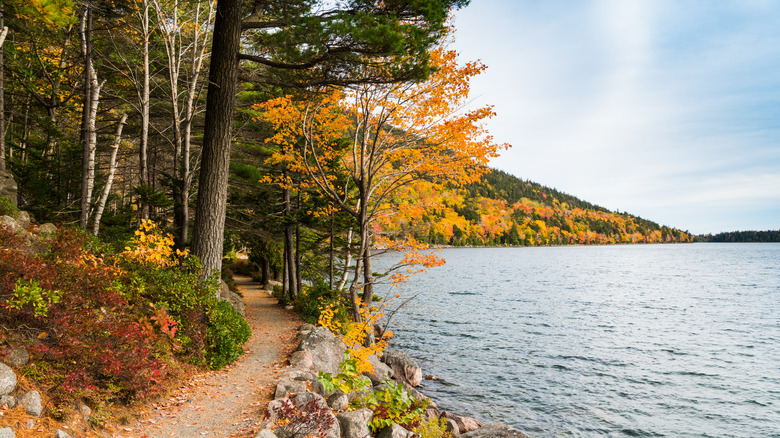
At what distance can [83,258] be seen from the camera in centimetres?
703

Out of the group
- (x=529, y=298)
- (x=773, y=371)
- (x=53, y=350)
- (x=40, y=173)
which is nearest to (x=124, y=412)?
(x=53, y=350)

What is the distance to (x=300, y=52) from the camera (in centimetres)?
819

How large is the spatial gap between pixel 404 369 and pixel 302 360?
5.98 m

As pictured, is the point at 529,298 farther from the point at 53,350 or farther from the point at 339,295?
the point at 53,350

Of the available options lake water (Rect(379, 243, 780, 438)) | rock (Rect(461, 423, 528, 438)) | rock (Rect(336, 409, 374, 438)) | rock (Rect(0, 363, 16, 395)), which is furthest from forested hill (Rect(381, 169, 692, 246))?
rock (Rect(0, 363, 16, 395))

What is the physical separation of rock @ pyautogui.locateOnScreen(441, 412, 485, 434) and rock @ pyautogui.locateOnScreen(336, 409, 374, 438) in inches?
184

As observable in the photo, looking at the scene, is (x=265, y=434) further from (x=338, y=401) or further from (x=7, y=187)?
(x=7, y=187)

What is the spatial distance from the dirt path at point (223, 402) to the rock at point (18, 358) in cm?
141

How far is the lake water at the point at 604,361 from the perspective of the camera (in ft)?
38.4

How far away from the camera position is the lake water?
1171 cm

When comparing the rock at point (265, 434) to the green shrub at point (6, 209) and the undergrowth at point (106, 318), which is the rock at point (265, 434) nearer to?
the undergrowth at point (106, 318)

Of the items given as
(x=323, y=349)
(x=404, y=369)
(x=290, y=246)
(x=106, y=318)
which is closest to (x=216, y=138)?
(x=106, y=318)

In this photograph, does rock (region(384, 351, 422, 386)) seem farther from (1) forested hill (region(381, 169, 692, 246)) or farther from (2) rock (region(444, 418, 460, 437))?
(1) forested hill (region(381, 169, 692, 246))

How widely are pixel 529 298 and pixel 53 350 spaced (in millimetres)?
33452
